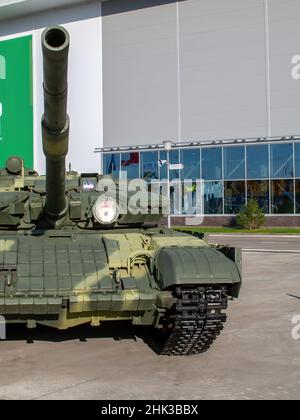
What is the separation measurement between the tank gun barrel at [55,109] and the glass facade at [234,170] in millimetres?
29097

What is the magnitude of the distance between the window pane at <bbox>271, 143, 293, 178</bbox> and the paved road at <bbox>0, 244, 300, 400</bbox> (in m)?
26.9

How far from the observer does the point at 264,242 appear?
29.1 metres

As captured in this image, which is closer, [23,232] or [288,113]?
[23,232]

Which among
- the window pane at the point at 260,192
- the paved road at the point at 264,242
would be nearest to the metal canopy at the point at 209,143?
the window pane at the point at 260,192

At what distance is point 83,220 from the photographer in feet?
29.7

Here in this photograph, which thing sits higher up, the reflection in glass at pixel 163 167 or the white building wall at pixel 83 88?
the white building wall at pixel 83 88

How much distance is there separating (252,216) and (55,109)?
3139 cm

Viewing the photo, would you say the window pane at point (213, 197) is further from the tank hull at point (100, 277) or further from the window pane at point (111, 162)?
the tank hull at point (100, 277)

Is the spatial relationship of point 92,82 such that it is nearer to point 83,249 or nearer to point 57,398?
point 83,249

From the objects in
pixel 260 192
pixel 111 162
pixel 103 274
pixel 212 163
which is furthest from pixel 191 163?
pixel 103 274

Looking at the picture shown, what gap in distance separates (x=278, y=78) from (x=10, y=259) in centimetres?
3041

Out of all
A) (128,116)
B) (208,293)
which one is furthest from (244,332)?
(128,116)

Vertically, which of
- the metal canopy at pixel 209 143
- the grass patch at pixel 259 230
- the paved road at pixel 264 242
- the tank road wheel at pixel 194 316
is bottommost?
the paved road at pixel 264 242

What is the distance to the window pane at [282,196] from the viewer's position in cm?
3703
